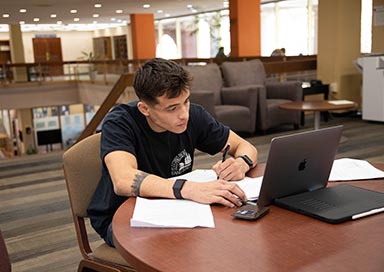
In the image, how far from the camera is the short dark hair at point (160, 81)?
1494 millimetres

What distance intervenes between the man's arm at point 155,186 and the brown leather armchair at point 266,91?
4.52m

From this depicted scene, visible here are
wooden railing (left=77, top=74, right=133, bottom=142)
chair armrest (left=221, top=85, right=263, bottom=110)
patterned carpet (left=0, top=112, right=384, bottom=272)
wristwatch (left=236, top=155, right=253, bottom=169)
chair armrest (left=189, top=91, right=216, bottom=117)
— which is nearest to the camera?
wristwatch (left=236, top=155, right=253, bottom=169)

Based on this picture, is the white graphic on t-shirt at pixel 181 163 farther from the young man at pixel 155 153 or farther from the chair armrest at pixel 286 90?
the chair armrest at pixel 286 90

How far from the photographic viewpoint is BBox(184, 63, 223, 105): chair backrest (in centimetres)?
583

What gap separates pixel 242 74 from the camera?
6.33 meters

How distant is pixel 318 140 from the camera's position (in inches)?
52.2

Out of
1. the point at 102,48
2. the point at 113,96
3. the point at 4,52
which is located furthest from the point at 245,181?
the point at 102,48

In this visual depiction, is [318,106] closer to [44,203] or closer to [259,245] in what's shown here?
[44,203]

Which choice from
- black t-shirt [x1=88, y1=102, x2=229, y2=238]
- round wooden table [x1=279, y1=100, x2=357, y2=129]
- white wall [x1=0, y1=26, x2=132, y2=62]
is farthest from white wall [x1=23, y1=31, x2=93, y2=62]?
black t-shirt [x1=88, y1=102, x2=229, y2=238]

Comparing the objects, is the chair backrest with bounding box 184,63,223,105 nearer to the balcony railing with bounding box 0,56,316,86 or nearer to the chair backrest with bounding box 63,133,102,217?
the chair backrest with bounding box 63,133,102,217

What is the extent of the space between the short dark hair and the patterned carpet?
143cm

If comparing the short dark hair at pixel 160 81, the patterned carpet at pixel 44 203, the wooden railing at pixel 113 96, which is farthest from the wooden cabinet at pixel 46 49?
the short dark hair at pixel 160 81

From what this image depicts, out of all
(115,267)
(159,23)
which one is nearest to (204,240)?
(115,267)

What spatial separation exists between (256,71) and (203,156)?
75.3 inches
